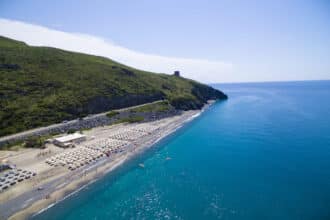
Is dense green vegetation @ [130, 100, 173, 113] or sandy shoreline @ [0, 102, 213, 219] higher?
dense green vegetation @ [130, 100, 173, 113]

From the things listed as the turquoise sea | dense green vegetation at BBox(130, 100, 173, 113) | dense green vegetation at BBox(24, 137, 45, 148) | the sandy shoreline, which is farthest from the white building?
dense green vegetation at BBox(130, 100, 173, 113)

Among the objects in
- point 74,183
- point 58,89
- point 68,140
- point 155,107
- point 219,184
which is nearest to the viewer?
point 74,183

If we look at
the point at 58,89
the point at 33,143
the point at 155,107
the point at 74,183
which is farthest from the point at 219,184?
the point at 58,89

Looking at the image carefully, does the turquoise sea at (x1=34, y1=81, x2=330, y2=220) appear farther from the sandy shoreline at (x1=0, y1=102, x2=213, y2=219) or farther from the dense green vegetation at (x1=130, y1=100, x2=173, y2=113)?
the dense green vegetation at (x1=130, y1=100, x2=173, y2=113)

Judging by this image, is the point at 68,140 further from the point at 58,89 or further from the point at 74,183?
the point at 58,89

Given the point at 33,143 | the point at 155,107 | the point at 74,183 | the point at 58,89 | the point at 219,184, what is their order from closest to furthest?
the point at 74,183
the point at 219,184
the point at 33,143
the point at 58,89
the point at 155,107

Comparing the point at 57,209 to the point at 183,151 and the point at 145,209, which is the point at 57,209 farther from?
the point at 183,151
